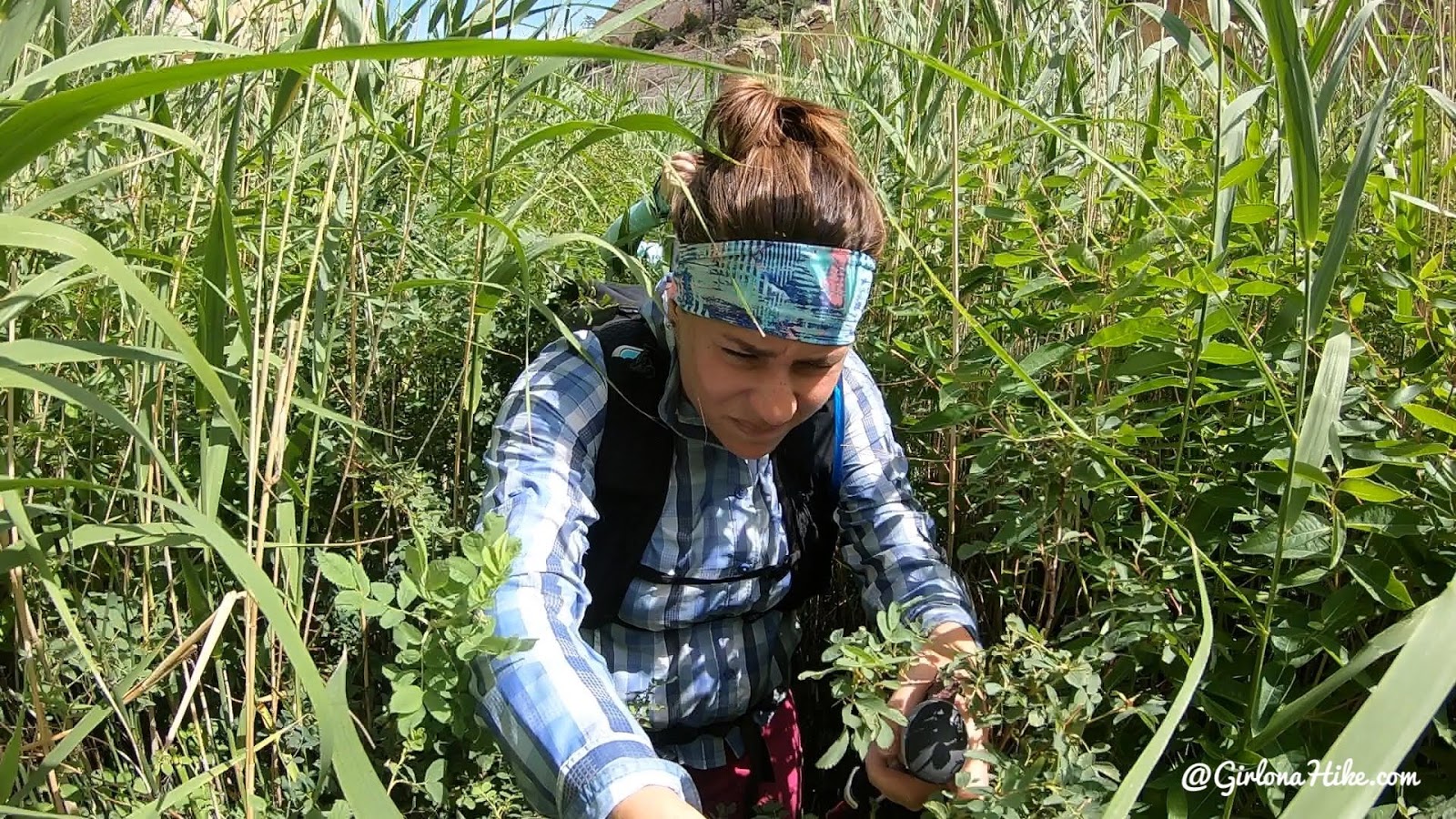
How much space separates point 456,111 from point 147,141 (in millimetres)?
400

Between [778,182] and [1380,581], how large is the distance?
0.80 meters

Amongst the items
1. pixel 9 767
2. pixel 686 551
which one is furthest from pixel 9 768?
pixel 686 551

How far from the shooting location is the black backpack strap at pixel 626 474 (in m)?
1.42

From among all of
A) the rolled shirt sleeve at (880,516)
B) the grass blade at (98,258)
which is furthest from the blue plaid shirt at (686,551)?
the grass blade at (98,258)

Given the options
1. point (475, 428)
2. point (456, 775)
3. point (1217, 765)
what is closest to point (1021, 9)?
point (475, 428)

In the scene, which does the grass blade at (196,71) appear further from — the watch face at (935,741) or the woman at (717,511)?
the watch face at (935,741)

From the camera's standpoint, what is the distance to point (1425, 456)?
3.72 ft

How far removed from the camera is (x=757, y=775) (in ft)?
5.29

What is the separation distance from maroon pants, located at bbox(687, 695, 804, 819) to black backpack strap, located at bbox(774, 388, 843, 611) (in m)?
0.20

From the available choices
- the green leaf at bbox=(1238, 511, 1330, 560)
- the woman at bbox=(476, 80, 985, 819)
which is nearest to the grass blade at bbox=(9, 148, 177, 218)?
the woman at bbox=(476, 80, 985, 819)

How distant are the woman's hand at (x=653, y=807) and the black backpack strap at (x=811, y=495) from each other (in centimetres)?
64

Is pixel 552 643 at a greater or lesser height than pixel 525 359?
lesser

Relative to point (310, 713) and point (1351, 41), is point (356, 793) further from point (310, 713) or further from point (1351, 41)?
point (1351, 41)

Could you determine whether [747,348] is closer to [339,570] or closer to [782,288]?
[782,288]
